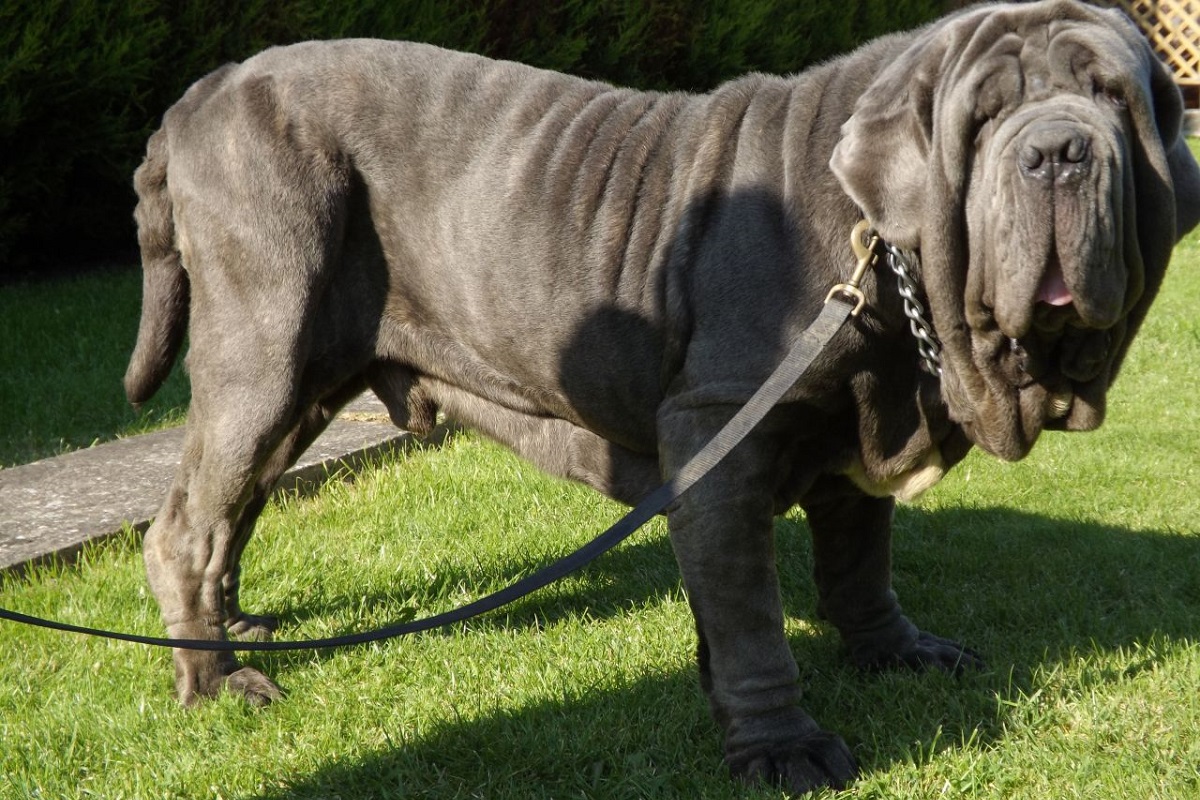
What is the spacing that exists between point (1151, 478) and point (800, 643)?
2.02 metres

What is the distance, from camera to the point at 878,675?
3484mm

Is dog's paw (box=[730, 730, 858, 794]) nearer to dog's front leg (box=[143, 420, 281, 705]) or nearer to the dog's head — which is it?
the dog's head

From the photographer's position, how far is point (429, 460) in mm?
5293

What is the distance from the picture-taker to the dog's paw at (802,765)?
289 cm

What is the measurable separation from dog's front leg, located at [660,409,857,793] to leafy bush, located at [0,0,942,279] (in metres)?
4.90

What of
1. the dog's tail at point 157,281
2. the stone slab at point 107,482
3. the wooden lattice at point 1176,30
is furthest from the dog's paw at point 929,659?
the wooden lattice at point 1176,30

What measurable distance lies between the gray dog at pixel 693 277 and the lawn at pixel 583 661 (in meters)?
0.20

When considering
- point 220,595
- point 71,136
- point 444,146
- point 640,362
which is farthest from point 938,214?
point 71,136

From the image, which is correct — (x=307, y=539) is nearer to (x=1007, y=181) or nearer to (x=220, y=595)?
(x=220, y=595)

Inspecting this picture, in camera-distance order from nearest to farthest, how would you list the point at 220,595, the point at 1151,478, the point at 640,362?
the point at 640,362
the point at 220,595
the point at 1151,478

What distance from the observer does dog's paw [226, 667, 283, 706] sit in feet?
11.3

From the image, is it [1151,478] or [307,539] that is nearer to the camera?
[307,539]

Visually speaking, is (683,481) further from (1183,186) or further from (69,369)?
(69,369)

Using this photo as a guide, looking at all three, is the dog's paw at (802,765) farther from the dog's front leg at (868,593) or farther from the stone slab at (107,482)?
the stone slab at (107,482)
